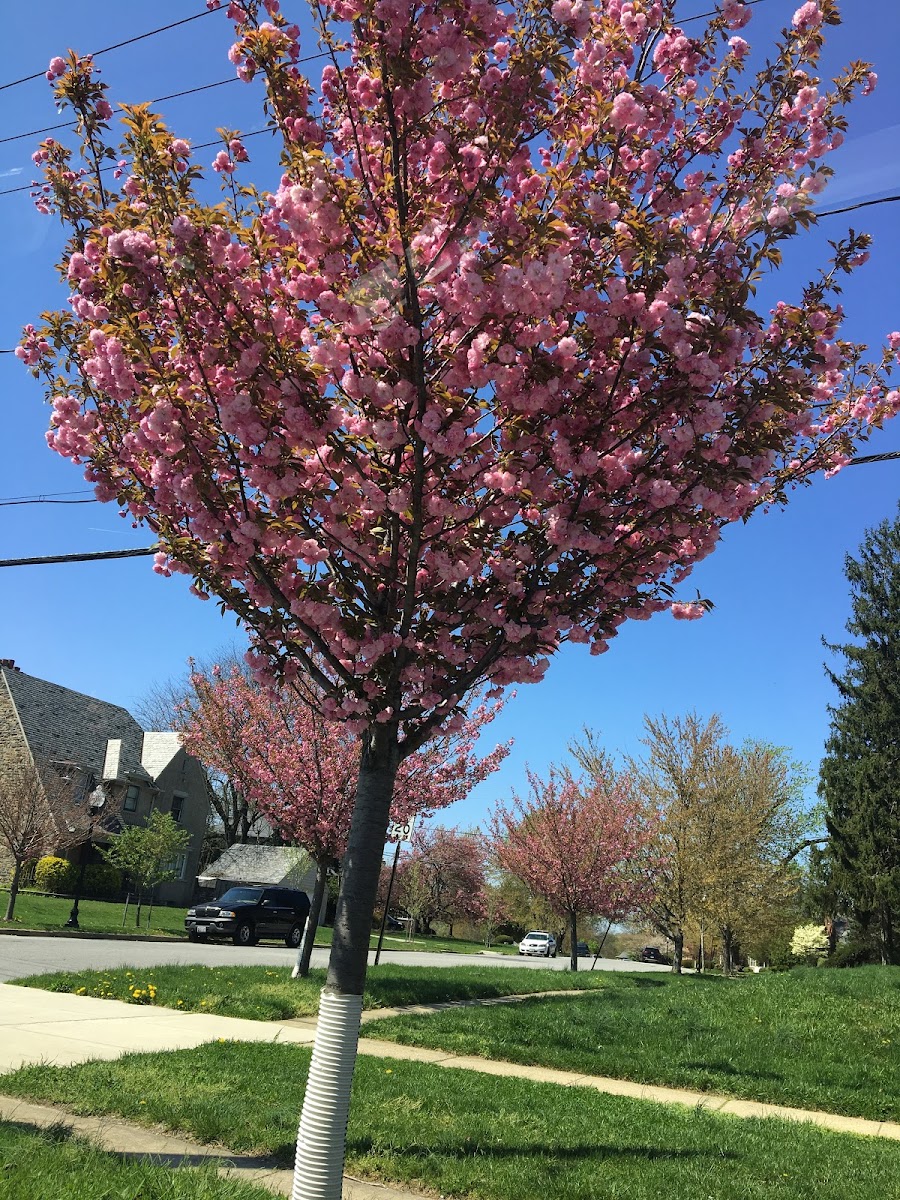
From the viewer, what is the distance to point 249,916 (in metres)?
27.4

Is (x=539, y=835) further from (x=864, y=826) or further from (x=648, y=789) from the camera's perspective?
(x=864, y=826)

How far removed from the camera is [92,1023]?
30.1 ft

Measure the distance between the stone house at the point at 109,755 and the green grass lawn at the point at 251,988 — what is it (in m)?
19.5

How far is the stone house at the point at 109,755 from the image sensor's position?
35.3m

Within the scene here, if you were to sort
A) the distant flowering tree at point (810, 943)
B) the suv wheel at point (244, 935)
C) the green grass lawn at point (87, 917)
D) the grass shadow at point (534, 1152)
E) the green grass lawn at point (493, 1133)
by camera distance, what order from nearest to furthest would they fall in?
the green grass lawn at point (493, 1133) < the grass shadow at point (534, 1152) < the green grass lawn at point (87, 917) < the suv wheel at point (244, 935) < the distant flowering tree at point (810, 943)

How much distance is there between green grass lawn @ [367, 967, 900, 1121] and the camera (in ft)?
29.8

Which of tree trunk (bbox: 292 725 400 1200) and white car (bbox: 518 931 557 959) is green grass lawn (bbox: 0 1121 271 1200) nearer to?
tree trunk (bbox: 292 725 400 1200)

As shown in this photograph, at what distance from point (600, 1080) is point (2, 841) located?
24.8 m

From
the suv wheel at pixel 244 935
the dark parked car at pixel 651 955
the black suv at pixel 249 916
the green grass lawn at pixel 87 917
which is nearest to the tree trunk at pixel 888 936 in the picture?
the black suv at pixel 249 916

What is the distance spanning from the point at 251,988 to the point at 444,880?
153 feet

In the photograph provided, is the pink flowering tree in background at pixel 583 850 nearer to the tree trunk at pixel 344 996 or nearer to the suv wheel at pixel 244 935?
the suv wheel at pixel 244 935

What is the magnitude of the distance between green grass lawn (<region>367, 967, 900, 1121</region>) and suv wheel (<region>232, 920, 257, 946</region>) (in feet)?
48.5

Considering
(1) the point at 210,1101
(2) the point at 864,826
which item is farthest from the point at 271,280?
(2) the point at 864,826

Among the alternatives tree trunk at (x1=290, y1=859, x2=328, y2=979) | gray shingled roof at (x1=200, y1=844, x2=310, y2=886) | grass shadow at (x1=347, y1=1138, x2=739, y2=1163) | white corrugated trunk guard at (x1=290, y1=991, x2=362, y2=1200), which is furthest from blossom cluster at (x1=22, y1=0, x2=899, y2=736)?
gray shingled roof at (x1=200, y1=844, x2=310, y2=886)
